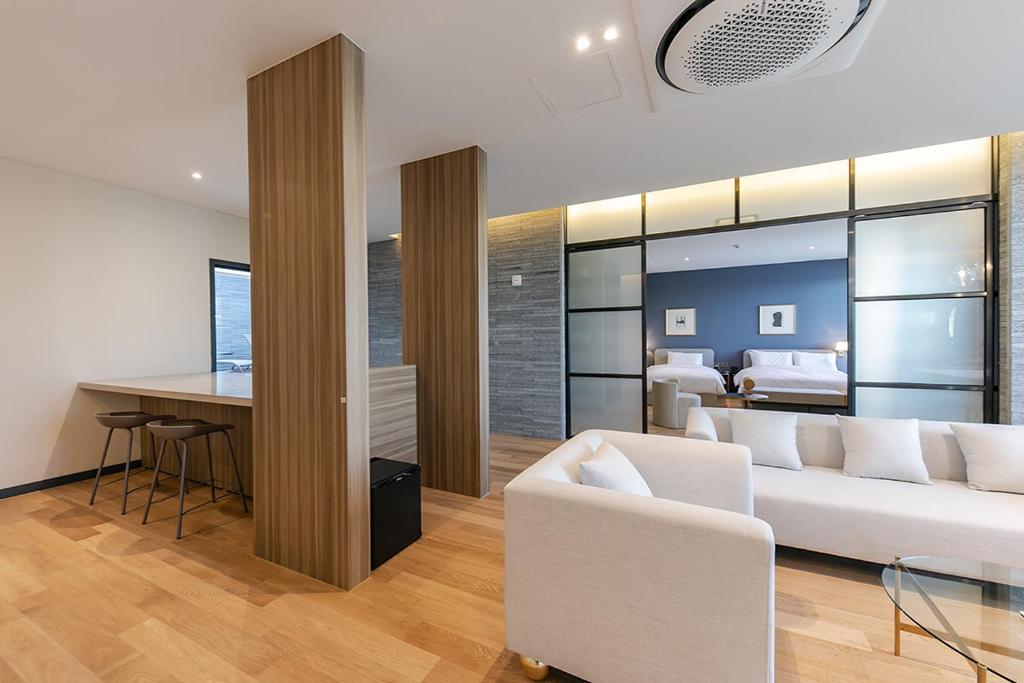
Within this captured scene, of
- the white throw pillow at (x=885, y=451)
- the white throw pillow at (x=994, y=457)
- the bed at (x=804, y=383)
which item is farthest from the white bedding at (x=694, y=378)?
the white throw pillow at (x=994, y=457)

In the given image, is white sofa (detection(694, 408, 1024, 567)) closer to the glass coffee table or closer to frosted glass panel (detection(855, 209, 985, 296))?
the glass coffee table

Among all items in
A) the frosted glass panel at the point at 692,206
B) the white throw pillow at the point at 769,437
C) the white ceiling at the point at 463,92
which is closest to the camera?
the white ceiling at the point at 463,92

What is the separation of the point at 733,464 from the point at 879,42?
6.90ft

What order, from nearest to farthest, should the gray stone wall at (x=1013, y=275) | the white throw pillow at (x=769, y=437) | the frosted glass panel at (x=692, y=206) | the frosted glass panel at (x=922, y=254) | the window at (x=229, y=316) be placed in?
the white throw pillow at (x=769, y=437) < the gray stone wall at (x=1013, y=275) < the frosted glass panel at (x=922, y=254) < the frosted glass panel at (x=692, y=206) < the window at (x=229, y=316)

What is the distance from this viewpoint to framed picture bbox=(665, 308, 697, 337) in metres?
8.22

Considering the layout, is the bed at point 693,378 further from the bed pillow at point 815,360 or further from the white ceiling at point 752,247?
the white ceiling at point 752,247

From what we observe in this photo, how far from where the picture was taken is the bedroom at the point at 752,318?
18.6ft

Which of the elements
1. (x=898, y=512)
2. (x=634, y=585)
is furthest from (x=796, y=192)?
(x=634, y=585)

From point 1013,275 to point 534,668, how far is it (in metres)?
4.15

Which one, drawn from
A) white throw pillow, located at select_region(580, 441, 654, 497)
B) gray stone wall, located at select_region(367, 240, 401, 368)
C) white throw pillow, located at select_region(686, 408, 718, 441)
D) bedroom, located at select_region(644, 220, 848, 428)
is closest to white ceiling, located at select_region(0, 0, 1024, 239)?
white throw pillow, located at select_region(580, 441, 654, 497)

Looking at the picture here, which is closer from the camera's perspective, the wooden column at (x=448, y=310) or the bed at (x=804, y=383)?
the wooden column at (x=448, y=310)

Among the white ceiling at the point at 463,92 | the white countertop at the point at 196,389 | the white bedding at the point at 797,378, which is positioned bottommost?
the white bedding at the point at 797,378

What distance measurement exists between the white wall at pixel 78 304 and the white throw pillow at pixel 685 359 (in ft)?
25.3

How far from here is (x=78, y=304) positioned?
322cm
